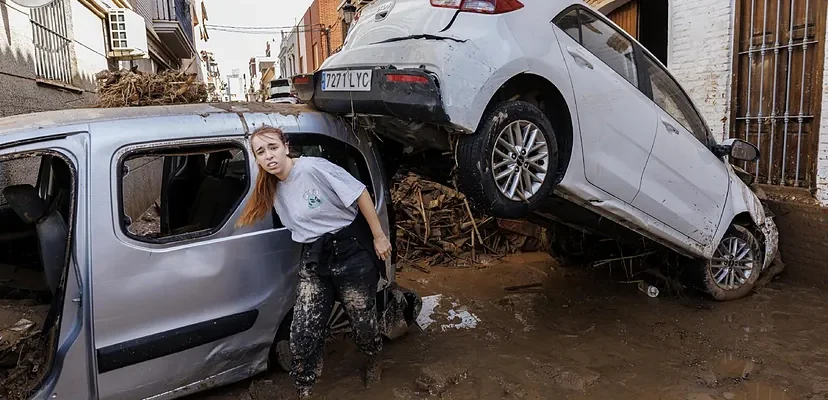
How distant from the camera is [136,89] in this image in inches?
150

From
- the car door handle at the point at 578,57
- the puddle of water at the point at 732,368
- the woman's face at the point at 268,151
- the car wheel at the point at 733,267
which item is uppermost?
the car door handle at the point at 578,57

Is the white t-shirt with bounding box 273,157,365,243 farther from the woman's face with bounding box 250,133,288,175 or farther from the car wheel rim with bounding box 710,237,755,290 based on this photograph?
the car wheel rim with bounding box 710,237,755,290

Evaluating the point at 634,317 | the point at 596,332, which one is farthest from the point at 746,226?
the point at 596,332

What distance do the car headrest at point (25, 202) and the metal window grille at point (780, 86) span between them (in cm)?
628

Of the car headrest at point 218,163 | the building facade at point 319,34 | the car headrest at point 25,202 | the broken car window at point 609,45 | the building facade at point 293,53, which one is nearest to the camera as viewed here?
the car headrest at point 25,202

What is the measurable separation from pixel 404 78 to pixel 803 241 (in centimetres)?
466

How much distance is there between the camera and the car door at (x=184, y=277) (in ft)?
9.14

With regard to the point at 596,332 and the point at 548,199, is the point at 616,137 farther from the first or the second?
the point at 596,332

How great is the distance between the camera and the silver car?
2.72 m

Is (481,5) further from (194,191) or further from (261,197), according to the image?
(194,191)

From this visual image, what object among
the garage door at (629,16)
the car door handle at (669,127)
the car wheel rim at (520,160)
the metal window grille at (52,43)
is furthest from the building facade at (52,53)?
the garage door at (629,16)

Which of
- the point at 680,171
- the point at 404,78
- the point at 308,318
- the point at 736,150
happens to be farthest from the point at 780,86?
the point at 308,318

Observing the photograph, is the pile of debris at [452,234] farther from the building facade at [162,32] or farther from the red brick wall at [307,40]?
the red brick wall at [307,40]

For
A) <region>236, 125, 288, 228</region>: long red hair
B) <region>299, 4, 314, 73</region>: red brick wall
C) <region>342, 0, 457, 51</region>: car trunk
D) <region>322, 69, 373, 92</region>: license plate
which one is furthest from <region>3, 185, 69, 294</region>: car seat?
<region>299, 4, 314, 73</region>: red brick wall
